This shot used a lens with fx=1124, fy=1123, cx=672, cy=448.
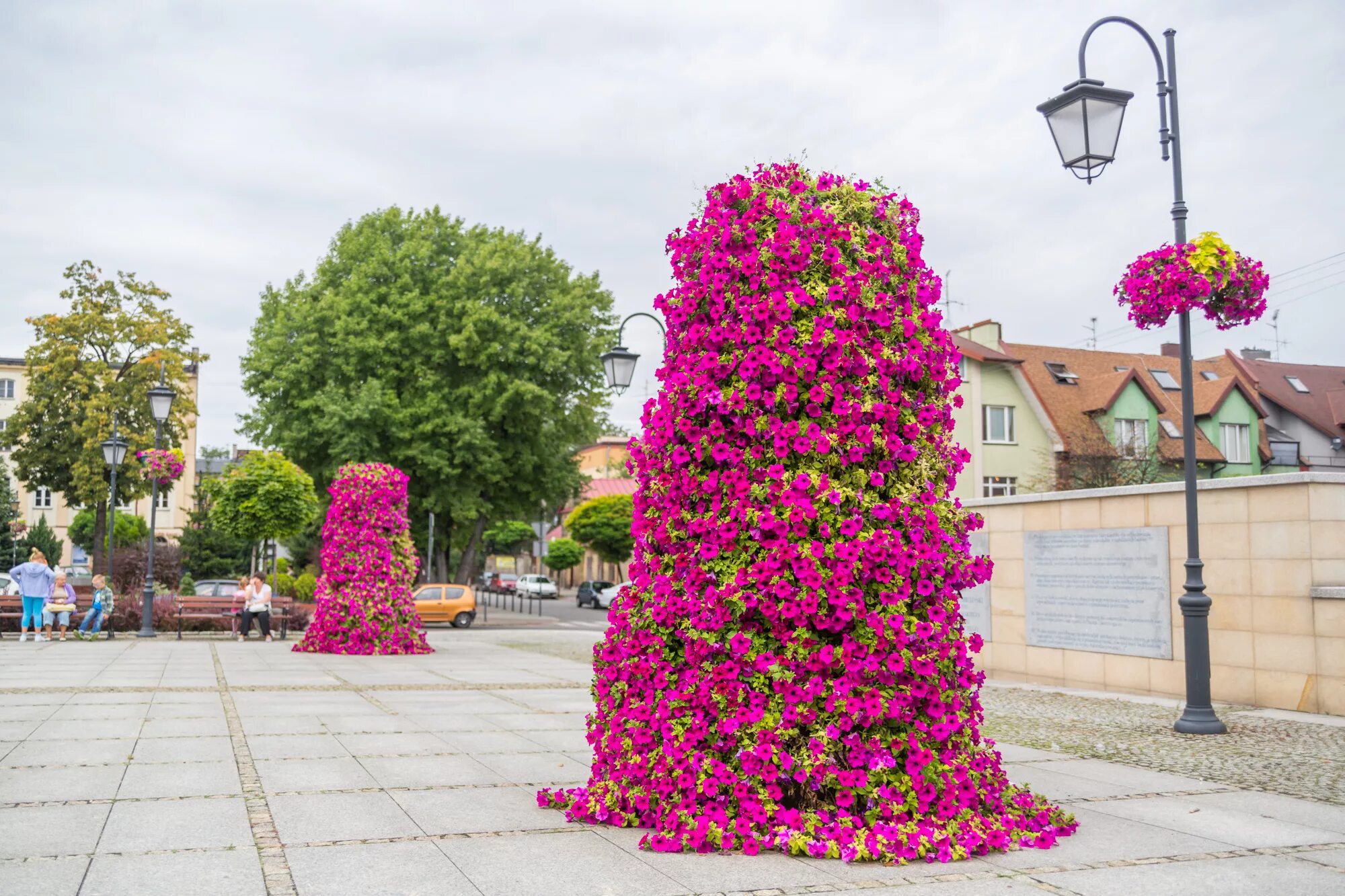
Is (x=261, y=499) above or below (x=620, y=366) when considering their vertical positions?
below

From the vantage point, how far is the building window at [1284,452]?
129ft

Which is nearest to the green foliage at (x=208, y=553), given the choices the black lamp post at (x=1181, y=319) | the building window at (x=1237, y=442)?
the building window at (x=1237, y=442)

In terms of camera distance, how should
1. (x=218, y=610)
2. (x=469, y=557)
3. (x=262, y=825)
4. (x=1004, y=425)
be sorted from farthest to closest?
1. (x=1004, y=425)
2. (x=469, y=557)
3. (x=218, y=610)
4. (x=262, y=825)

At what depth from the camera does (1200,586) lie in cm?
971

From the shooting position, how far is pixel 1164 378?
165 ft

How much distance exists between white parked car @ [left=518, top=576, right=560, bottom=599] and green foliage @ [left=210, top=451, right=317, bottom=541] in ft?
110

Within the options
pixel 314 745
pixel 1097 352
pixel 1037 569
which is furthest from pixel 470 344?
pixel 1097 352

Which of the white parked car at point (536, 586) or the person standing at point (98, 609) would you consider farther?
the white parked car at point (536, 586)

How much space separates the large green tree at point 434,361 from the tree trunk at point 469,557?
69.0 inches

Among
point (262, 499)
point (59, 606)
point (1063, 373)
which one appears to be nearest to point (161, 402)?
point (59, 606)

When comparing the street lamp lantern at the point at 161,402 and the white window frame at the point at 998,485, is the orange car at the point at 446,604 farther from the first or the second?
the white window frame at the point at 998,485

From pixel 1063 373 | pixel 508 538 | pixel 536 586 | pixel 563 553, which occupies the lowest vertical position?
pixel 536 586

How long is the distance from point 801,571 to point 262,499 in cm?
2503

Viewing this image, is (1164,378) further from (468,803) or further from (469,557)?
(468,803)
